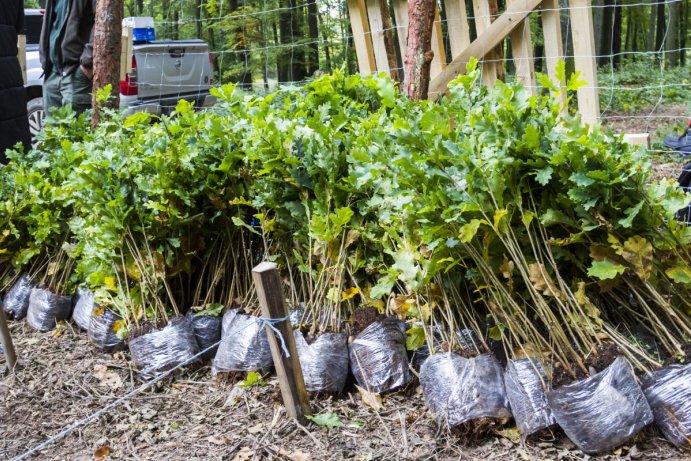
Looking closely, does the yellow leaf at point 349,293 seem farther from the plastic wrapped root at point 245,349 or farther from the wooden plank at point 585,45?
the wooden plank at point 585,45

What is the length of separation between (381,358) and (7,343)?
231 cm

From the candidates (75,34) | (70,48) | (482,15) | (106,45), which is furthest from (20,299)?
(482,15)

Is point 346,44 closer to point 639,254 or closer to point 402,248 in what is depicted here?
point 402,248

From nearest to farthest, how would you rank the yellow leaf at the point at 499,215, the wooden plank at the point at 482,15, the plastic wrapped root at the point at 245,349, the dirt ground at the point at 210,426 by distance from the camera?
the yellow leaf at the point at 499,215
the dirt ground at the point at 210,426
the plastic wrapped root at the point at 245,349
the wooden plank at the point at 482,15

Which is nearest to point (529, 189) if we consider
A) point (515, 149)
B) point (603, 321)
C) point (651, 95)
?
point (515, 149)

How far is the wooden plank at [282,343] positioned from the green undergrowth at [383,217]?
1.65 feet

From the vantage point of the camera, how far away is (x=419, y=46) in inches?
211

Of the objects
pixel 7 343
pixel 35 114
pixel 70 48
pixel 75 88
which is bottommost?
pixel 7 343

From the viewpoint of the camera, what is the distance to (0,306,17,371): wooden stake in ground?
4160mm

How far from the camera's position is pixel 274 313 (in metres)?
3.21

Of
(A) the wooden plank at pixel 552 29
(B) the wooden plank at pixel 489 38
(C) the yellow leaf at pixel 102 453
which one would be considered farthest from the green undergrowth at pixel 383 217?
(A) the wooden plank at pixel 552 29

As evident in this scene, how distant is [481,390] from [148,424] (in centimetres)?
174

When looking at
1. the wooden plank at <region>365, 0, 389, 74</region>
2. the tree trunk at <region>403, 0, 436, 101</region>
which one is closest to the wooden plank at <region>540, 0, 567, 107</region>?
the tree trunk at <region>403, 0, 436, 101</region>

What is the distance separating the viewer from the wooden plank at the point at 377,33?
6492 millimetres
